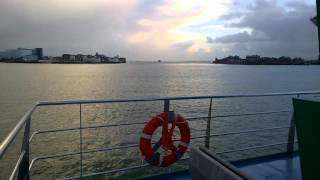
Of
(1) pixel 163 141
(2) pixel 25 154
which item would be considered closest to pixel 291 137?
(1) pixel 163 141

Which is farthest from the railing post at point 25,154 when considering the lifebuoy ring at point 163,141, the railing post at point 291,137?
the railing post at point 291,137

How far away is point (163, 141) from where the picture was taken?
371cm

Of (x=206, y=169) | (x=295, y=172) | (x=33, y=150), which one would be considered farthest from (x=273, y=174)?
(x=33, y=150)

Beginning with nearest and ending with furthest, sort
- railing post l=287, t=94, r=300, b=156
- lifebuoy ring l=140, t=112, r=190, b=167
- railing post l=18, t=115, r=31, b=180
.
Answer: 1. railing post l=18, t=115, r=31, b=180
2. lifebuoy ring l=140, t=112, r=190, b=167
3. railing post l=287, t=94, r=300, b=156

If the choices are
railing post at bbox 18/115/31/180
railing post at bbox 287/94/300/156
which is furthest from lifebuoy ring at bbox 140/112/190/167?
railing post at bbox 287/94/300/156

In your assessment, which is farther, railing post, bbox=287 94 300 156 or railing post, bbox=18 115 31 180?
railing post, bbox=287 94 300 156

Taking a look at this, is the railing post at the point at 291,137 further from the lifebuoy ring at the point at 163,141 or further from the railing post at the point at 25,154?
the railing post at the point at 25,154

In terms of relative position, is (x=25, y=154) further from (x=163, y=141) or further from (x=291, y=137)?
(x=291, y=137)

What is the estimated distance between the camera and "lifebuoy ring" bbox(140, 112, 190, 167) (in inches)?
142

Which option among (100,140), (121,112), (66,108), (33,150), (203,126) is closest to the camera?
(33,150)

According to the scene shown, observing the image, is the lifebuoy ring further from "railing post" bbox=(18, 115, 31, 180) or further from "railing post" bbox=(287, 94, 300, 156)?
"railing post" bbox=(287, 94, 300, 156)

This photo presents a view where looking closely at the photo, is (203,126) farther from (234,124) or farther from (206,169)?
(206,169)

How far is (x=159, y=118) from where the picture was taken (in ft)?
12.0

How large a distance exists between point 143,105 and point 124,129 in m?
7.64
